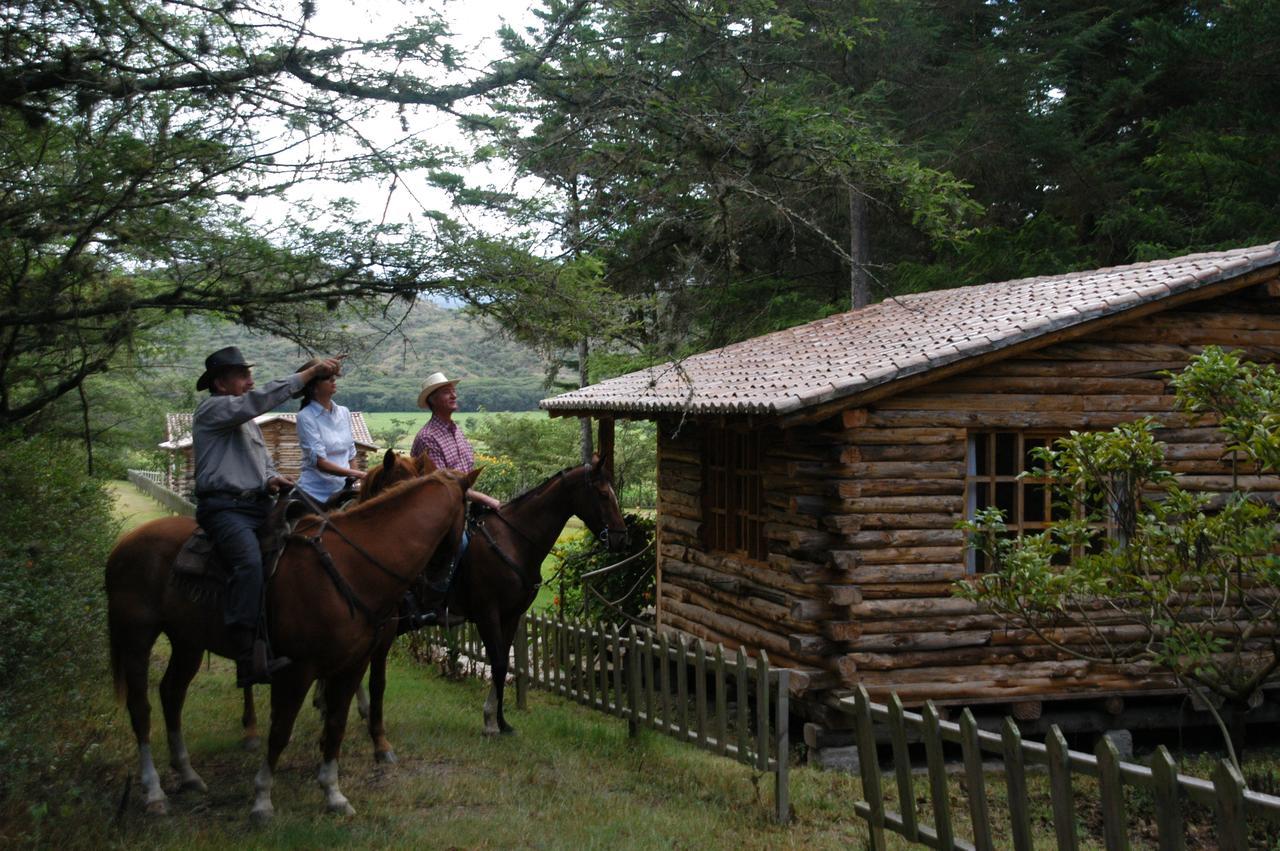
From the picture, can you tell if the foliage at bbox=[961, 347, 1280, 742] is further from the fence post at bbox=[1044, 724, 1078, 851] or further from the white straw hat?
the white straw hat

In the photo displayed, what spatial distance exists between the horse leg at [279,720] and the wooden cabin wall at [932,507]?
15.1 feet

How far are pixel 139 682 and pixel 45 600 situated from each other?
48.3 inches

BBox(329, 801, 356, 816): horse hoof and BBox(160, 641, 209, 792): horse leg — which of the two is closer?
BBox(329, 801, 356, 816): horse hoof

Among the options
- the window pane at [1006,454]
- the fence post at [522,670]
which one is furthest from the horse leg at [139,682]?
the window pane at [1006,454]

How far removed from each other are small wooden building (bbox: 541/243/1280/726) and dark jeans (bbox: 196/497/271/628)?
3920mm

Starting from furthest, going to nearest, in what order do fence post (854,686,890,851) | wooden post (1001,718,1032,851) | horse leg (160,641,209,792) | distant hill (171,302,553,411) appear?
distant hill (171,302,553,411)
horse leg (160,641,209,792)
fence post (854,686,890,851)
wooden post (1001,718,1032,851)

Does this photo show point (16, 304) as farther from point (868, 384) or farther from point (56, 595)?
point (868, 384)

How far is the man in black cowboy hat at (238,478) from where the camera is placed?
6.30 metres

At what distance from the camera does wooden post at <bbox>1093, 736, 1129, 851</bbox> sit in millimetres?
4758

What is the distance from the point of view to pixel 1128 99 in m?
19.1

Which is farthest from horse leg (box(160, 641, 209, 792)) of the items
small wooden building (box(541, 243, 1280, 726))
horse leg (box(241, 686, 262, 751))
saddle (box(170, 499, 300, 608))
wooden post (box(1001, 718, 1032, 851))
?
wooden post (box(1001, 718, 1032, 851))

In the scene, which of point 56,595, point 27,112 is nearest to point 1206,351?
point 27,112

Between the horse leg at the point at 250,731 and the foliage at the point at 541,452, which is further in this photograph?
the foliage at the point at 541,452

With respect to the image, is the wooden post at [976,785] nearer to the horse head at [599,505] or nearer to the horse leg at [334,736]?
the horse leg at [334,736]
